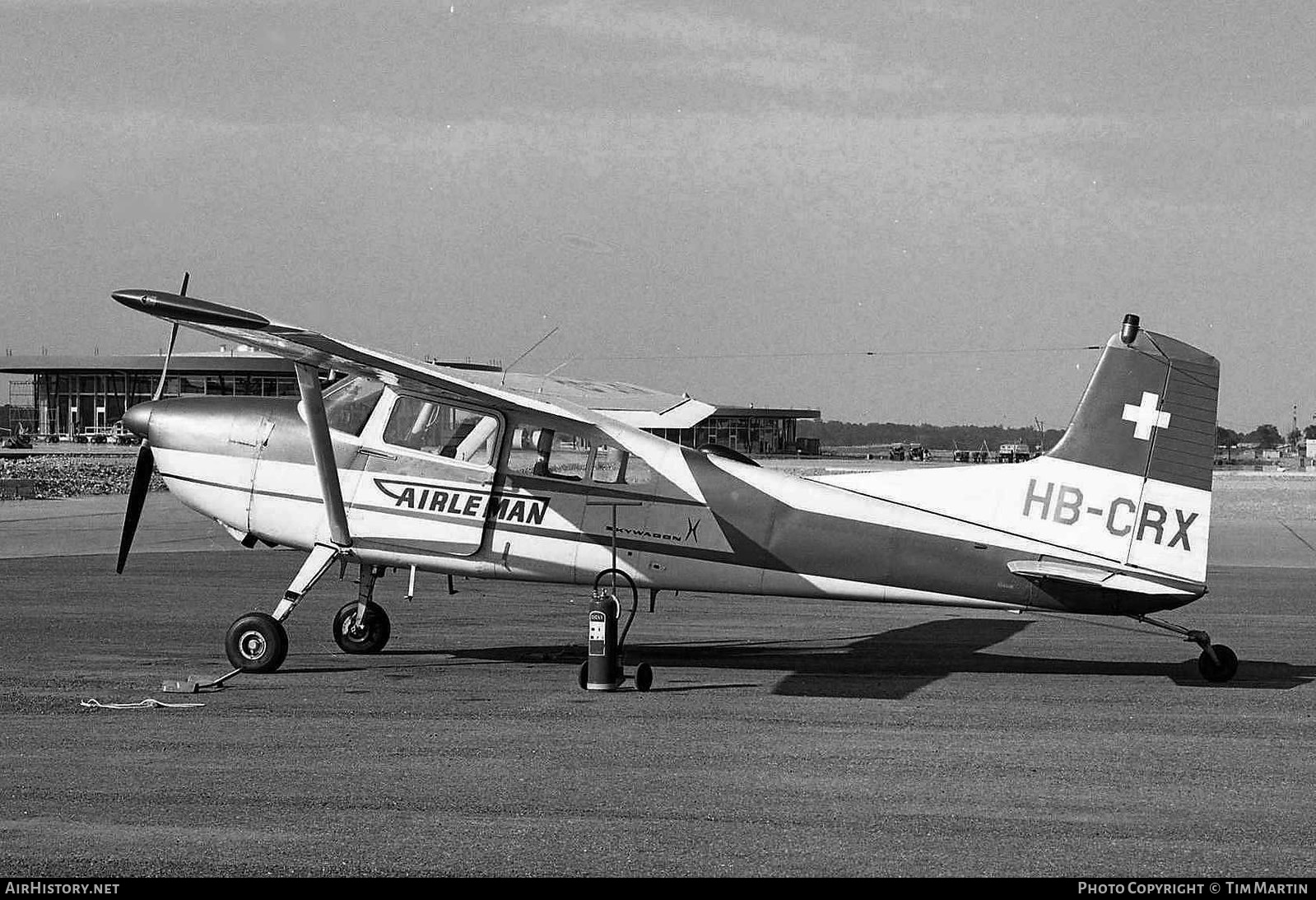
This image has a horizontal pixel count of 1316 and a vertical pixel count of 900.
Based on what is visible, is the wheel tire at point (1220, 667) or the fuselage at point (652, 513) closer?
the fuselage at point (652, 513)

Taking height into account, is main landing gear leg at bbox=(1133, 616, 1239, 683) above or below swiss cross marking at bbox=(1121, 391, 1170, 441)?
below

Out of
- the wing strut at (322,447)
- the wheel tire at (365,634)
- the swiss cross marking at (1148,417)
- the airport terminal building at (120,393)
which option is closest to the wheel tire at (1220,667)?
the swiss cross marking at (1148,417)

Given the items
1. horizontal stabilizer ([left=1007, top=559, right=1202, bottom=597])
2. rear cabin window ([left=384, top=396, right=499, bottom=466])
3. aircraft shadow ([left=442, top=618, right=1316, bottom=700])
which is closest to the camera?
horizontal stabilizer ([left=1007, top=559, right=1202, bottom=597])

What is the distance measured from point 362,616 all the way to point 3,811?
5.58 meters

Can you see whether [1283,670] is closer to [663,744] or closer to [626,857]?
[663,744]

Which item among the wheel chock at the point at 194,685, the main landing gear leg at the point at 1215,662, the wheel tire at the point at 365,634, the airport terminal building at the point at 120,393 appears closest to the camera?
the wheel chock at the point at 194,685

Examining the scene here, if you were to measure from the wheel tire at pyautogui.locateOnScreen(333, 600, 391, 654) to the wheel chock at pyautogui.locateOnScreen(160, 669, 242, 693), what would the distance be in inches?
69.6

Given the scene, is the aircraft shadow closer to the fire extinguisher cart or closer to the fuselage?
the fire extinguisher cart

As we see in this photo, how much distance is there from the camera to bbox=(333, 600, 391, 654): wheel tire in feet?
38.4

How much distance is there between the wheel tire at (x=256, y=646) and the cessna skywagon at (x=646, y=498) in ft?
0.06

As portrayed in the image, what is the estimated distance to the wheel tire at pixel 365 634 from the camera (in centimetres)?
1170

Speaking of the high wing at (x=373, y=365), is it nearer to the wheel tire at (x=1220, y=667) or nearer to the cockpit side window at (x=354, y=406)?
the cockpit side window at (x=354, y=406)

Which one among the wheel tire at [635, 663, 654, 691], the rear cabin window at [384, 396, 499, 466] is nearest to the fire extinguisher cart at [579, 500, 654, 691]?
the wheel tire at [635, 663, 654, 691]
